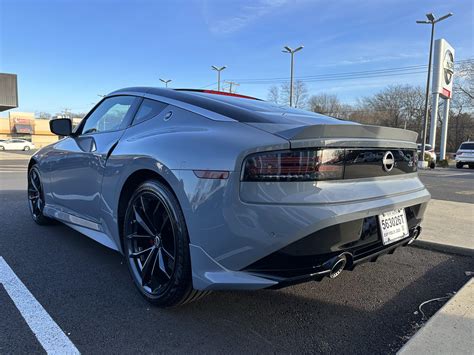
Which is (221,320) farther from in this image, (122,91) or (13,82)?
(13,82)

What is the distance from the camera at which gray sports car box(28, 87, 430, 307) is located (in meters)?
1.96

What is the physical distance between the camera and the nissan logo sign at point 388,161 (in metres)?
2.43

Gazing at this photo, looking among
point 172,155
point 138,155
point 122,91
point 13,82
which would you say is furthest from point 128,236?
point 13,82

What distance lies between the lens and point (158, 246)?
253 cm

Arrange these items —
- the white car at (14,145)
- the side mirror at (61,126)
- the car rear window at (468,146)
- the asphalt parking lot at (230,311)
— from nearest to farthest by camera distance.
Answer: the asphalt parking lot at (230,311)
the side mirror at (61,126)
the car rear window at (468,146)
the white car at (14,145)

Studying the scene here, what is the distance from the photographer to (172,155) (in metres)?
2.30

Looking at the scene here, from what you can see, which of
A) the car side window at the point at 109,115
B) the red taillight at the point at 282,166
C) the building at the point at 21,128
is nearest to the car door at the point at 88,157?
the car side window at the point at 109,115

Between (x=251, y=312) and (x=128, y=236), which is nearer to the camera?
(x=251, y=312)

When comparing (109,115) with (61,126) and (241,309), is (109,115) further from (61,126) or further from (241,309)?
(241,309)

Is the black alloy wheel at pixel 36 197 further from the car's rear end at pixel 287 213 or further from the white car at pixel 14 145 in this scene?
the white car at pixel 14 145

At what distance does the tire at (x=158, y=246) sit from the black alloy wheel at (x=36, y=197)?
2173 mm

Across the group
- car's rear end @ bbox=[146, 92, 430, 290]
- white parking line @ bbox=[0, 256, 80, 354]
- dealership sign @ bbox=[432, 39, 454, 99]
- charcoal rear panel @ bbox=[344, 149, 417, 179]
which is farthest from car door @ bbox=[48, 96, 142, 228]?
dealership sign @ bbox=[432, 39, 454, 99]

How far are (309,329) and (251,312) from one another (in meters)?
0.40

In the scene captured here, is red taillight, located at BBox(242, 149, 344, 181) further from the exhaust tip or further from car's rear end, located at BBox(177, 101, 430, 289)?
the exhaust tip
